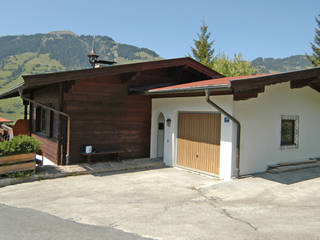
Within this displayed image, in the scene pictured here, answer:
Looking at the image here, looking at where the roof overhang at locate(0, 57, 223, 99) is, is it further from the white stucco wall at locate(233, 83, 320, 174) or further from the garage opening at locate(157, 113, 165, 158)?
the white stucco wall at locate(233, 83, 320, 174)

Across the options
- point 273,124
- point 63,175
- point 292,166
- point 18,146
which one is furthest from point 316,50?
point 18,146

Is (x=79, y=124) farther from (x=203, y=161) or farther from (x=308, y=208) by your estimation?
(x=308, y=208)

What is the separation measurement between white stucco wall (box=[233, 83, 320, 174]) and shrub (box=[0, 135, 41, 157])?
5808 mm

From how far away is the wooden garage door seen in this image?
27.6 feet

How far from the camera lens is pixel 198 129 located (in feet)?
29.6

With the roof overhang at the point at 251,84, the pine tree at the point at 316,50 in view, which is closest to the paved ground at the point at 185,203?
the roof overhang at the point at 251,84

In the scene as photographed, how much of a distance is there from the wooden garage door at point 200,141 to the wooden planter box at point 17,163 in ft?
15.6

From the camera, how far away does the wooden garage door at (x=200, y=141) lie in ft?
27.6

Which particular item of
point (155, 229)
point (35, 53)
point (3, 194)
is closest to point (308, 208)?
point (155, 229)

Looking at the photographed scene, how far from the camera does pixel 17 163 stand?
762cm

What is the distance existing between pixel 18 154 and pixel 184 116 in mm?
5243

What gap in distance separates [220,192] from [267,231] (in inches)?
96.6

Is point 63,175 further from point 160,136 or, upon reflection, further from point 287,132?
point 287,132

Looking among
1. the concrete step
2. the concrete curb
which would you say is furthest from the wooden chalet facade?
the concrete step
